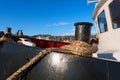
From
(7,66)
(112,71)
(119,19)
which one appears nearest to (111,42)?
(119,19)

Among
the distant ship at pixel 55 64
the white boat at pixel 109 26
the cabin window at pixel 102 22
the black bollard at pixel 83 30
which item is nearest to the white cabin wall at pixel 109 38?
the white boat at pixel 109 26

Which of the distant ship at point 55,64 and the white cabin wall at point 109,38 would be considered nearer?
the distant ship at point 55,64

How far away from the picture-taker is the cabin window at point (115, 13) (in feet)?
18.2

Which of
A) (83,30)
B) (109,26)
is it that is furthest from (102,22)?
(83,30)

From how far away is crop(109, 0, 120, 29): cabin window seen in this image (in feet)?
18.2

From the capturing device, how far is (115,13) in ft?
18.8

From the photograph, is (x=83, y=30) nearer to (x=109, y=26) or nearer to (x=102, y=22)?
(x=109, y=26)

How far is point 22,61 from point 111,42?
2.46m

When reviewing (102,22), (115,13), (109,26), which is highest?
(115,13)

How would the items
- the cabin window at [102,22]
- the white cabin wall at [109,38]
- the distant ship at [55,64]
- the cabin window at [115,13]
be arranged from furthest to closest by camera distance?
1. the cabin window at [102,22]
2. the cabin window at [115,13]
3. the white cabin wall at [109,38]
4. the distant ship at [55,64]

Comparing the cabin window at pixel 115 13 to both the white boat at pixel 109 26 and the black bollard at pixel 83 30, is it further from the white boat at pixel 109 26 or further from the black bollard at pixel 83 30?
the black bollard at pixel 83 30

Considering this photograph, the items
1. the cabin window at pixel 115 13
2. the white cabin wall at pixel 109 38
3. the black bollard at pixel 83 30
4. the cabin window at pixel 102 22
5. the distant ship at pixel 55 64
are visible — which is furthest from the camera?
the cabin window at pixel 102 22

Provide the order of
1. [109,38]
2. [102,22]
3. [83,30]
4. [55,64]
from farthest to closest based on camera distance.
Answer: [102,22] < [109,38] < [83,30] < [55,64]

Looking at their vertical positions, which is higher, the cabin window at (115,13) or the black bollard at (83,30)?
the cabin window at (115,13)
